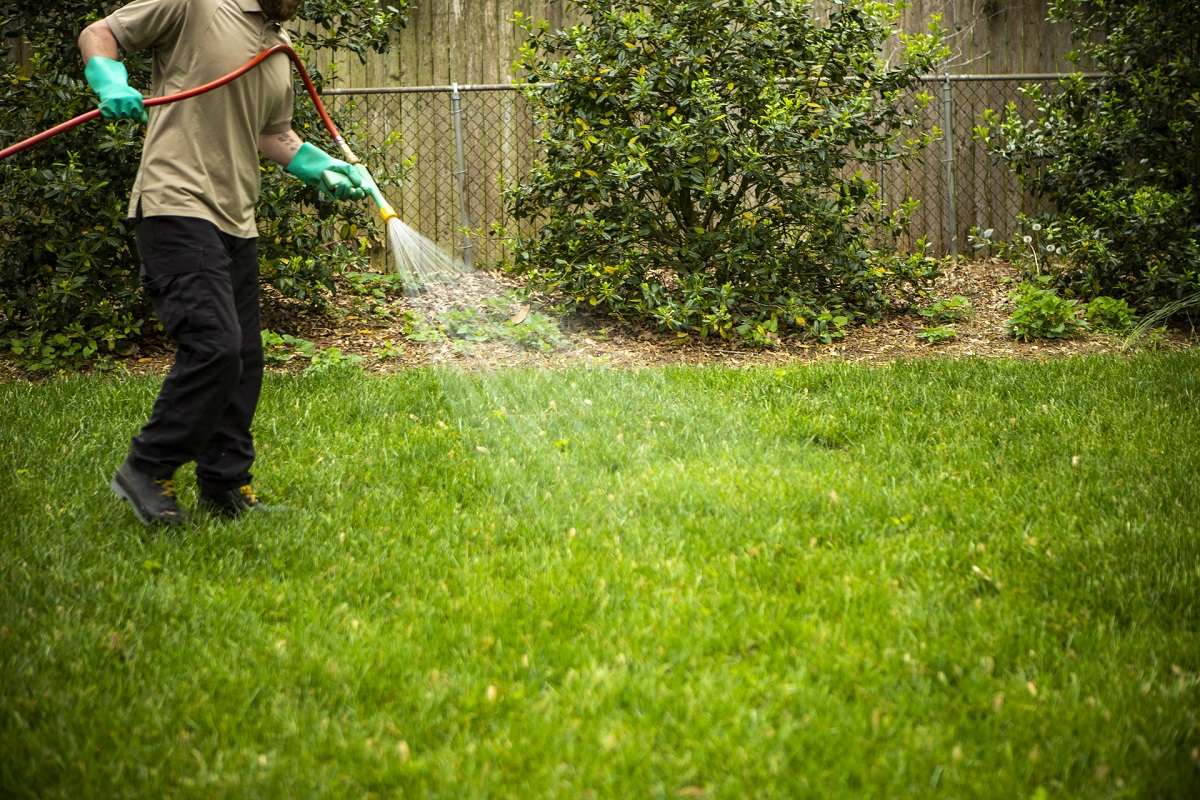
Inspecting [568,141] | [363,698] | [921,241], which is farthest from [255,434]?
[921,241]

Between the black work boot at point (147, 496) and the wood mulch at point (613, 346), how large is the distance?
2745mm

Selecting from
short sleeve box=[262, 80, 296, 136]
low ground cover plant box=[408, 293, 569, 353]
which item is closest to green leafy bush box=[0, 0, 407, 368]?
low ground cover plant box=[408, 293, 569, 353]

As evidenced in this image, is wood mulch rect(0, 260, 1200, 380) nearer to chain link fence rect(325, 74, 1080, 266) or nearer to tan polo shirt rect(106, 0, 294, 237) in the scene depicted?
chain link fence rect(325, 74, 1080, 266)

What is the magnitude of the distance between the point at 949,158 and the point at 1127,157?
72.2 inches

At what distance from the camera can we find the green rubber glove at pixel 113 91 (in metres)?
3.20

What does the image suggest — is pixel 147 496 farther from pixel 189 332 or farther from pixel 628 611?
pixel 628 611

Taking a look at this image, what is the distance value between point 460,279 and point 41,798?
6.61m

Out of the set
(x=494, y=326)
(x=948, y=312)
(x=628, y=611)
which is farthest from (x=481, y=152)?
(x=628, y=611)

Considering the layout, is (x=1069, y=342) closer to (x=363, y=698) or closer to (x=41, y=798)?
(x=363, y=698)

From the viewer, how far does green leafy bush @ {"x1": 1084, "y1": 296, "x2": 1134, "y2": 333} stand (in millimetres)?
6762

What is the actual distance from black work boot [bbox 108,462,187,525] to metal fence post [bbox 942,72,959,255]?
24.6 feet

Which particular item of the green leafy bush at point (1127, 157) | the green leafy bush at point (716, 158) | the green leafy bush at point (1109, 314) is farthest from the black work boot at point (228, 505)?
the green leafy bush at point (1127, 157)

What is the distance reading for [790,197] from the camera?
6852 millimetres

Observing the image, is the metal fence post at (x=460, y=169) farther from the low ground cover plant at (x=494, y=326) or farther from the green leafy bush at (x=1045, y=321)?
the green leafy bush at (x=1045, y=321)
